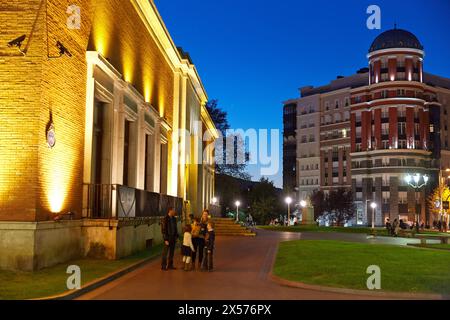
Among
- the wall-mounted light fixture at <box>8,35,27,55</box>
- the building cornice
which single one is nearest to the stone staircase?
the wall-mounted light fixture at <box>8,35,27,55</box>

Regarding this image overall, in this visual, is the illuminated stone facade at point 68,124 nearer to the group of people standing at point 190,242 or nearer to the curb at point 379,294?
the group of people standing at point 190,242

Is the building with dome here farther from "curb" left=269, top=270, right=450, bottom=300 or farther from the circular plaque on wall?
the circular plaque on wall

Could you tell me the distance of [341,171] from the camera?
11275cm

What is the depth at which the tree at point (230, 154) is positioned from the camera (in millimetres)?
78250

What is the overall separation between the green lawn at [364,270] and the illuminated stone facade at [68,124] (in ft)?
19.8

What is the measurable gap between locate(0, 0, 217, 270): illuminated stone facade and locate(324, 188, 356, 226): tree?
77.7 m

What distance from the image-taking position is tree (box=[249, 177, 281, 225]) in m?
86.8

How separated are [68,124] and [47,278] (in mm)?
5564

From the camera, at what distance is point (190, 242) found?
16719 mm

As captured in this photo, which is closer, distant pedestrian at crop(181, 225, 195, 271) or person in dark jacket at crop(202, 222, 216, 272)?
distant pedestrian at crop(181, 225, 195, 271)

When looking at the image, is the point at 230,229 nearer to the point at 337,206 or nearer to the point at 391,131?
the point at 337,206
